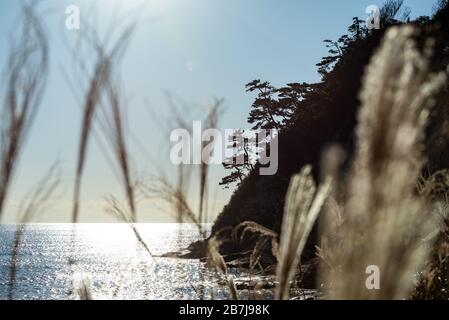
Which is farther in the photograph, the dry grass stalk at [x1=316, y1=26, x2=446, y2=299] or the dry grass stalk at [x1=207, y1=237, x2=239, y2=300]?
the dry grass stalk at [x1=207, y1=237, x2=239, y2=300]

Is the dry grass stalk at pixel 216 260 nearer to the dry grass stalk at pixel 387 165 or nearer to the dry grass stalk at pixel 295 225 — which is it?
the dry grass stalk at pixel 295 225

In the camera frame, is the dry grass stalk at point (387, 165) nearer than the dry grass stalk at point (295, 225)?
Yes

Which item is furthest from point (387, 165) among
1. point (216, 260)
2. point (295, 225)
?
point (216, 260)

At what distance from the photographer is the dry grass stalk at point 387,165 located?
1.21 m

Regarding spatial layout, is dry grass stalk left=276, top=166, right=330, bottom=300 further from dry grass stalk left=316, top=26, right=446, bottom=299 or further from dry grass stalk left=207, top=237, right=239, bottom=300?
dry grass stalk left=207, top=237, right=239, bottom=300

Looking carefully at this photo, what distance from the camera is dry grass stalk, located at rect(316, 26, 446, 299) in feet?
3.96

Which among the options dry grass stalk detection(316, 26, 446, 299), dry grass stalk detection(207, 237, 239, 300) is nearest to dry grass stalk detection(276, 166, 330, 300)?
dry grass stalk detection(316, 26, 446, 299)

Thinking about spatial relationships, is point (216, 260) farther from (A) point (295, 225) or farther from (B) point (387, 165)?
(B) point (387, 165)

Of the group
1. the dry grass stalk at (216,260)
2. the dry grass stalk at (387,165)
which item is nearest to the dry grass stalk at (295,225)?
the dry grass stalk at (387,165)

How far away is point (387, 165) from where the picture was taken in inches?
47.4

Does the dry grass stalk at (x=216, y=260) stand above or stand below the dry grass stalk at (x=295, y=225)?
below

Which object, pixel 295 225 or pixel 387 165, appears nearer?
pixel 387 165
